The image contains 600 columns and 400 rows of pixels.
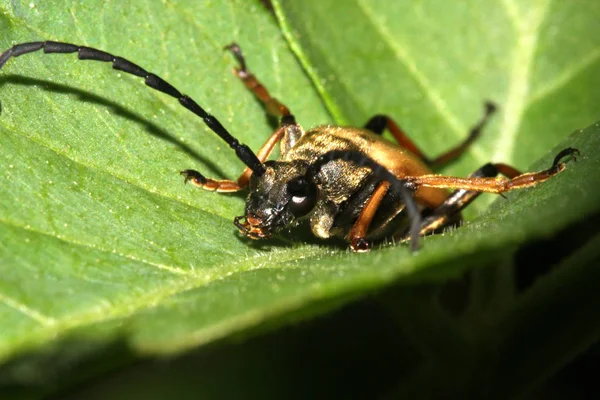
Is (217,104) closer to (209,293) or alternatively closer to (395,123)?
(395,123)

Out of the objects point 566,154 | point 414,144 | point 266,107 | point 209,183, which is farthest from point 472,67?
point 209,183

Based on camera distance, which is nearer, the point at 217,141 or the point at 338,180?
the point at 217,141

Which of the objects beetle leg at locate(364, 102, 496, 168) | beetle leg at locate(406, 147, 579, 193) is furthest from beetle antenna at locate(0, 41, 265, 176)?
beetle leg at locate(364, 102, 496, 168)

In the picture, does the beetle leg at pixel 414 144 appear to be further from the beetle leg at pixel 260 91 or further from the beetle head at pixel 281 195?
the beetle head at pixel 281 195

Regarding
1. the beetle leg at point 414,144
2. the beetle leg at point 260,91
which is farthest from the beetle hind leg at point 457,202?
the beetle leg at point 260,91

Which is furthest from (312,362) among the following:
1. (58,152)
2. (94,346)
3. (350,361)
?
(94,346)

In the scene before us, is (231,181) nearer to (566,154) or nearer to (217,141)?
(217,141)
